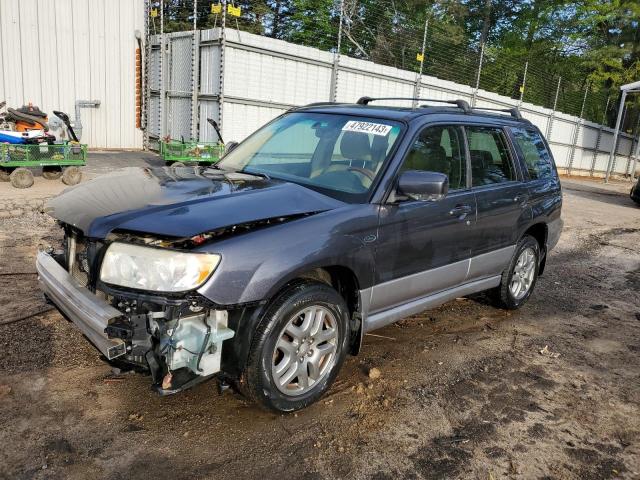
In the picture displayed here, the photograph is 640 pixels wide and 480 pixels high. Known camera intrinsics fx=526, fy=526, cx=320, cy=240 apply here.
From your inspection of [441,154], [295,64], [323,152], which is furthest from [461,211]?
[295,64]

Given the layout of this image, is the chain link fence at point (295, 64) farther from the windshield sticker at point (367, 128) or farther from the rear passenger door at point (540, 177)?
the windshield sticker at point (367, 128)

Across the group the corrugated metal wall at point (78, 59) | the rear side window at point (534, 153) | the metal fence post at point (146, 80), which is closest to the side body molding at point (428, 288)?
the rear side window at point (534, 153)

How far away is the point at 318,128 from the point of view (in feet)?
13.4

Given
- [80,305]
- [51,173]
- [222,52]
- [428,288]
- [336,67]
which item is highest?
[336,67]

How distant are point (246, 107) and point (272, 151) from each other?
9466 mm

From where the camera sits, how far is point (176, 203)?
289 cm

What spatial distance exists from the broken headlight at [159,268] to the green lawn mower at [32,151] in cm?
758

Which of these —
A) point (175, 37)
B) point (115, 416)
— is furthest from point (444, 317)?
point (175, 37)

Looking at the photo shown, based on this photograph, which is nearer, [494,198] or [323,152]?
[323,152]

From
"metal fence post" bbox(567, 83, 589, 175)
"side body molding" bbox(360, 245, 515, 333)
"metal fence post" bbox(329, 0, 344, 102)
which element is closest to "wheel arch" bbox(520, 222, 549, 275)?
"side body molding" bbox(360, 245, 515, 333)

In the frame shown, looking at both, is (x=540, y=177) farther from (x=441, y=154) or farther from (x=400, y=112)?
(x=400, y=112)

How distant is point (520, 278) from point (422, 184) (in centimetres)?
248

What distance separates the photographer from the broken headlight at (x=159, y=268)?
99.9 inches

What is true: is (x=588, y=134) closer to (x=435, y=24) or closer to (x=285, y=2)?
(x=435, y=24)
